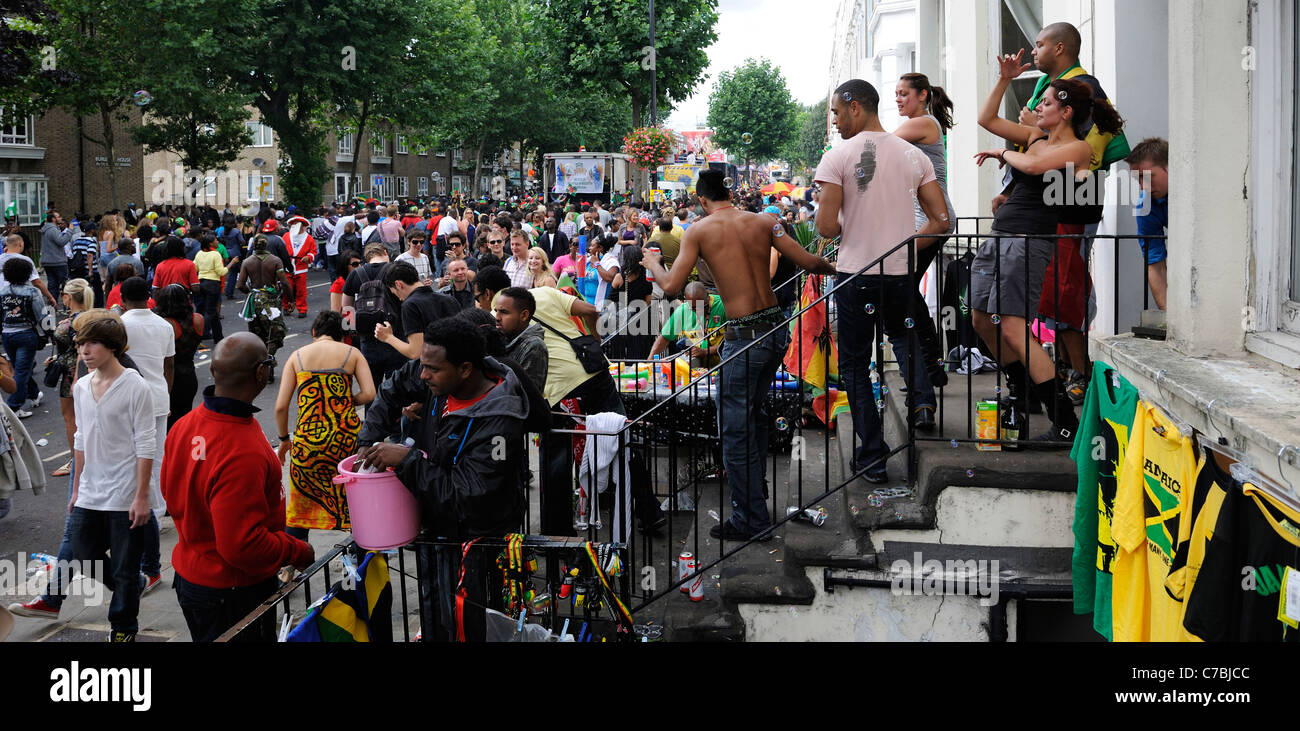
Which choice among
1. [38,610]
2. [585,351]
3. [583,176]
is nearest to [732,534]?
[585,351]

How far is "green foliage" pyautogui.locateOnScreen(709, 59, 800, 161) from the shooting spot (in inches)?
2963

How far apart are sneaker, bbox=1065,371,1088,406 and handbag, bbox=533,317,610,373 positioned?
3.05 metres

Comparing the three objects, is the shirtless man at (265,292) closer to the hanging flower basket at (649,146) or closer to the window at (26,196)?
the hanging flower basket at (649,146)

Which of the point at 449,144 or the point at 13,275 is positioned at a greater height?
the point at 449,144

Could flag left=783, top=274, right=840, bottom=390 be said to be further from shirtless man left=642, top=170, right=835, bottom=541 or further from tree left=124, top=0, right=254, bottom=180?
tree left=124, top=0, right=254, bottom=180

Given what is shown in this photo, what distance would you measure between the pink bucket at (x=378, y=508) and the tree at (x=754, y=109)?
70157 mm

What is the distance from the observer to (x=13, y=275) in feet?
36.9

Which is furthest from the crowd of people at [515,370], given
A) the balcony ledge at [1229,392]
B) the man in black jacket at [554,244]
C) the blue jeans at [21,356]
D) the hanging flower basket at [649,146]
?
the hanging flower basket at [649,146]

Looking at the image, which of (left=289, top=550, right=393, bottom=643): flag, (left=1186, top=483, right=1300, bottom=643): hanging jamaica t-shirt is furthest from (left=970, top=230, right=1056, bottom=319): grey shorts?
(left=289, top=550, right=393, bottom=643): flag

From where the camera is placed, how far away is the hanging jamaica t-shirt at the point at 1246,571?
3.22 m
